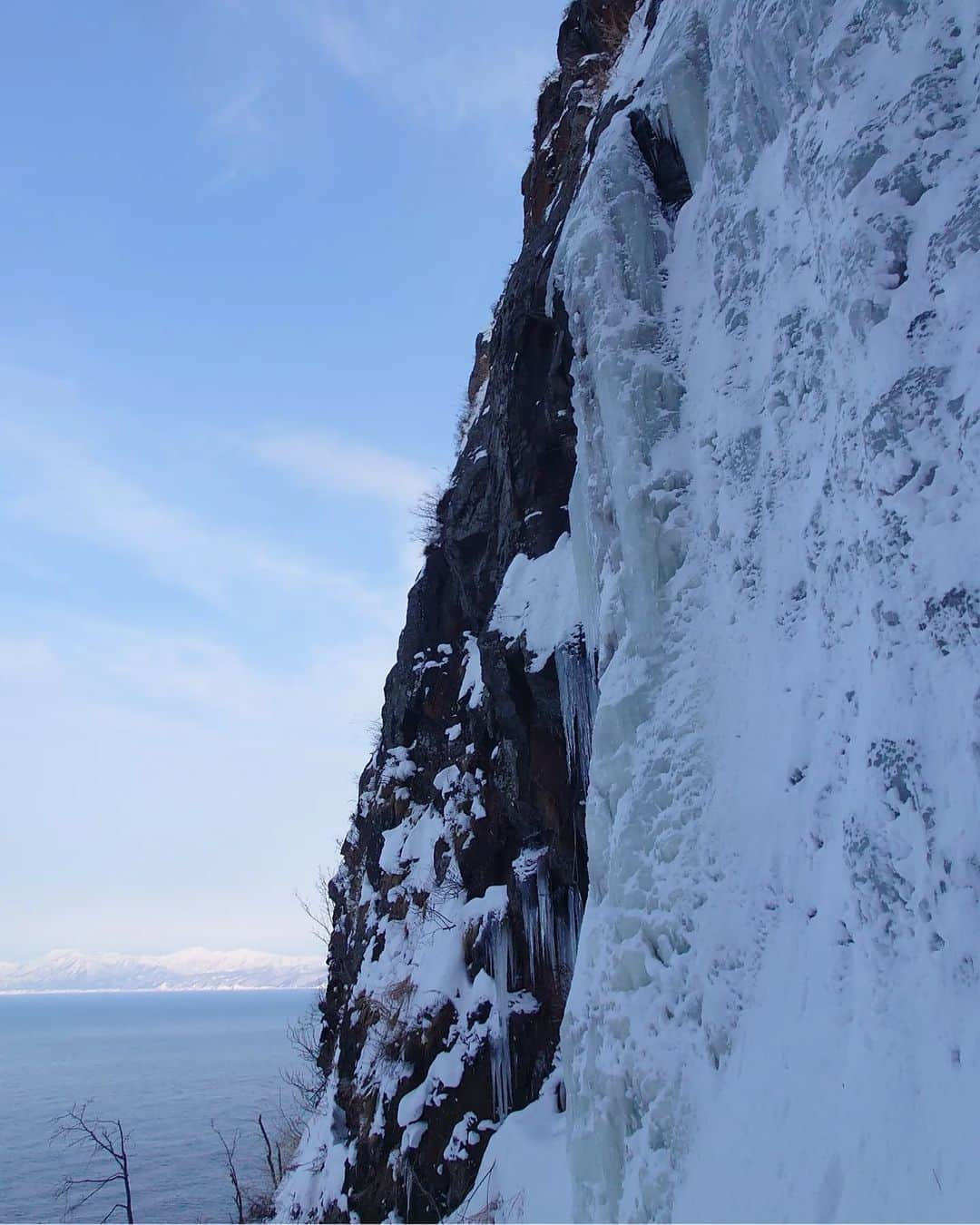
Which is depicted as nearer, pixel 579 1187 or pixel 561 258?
pixel 579 1187

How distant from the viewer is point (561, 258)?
805 centimetres

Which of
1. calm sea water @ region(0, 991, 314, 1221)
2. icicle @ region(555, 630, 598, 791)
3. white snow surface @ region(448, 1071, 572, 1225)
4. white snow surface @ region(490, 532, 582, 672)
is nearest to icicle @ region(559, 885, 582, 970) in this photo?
white snow surface @ region(448, 1071, 572, 1225)

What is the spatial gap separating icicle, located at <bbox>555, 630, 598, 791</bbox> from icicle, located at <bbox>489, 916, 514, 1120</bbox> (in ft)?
8.23

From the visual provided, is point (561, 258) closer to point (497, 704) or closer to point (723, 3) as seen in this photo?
point (723, 3)

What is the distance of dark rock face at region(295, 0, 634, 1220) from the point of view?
9.23 meters

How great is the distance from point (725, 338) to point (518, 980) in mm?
7310

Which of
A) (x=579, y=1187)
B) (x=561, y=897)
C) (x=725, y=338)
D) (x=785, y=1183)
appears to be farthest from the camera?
(x=561, y=897)

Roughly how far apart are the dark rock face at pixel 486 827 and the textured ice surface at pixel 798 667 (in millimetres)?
3181

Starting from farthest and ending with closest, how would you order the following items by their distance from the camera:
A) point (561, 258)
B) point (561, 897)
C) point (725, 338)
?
point (561, 897), point (561, 258), point (725, 338)

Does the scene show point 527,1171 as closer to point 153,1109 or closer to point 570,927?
point 570,927

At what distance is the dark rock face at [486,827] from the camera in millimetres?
9234

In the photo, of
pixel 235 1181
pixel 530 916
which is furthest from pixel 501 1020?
pixel 235 1181

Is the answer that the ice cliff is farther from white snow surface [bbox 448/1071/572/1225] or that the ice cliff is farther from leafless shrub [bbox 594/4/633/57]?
leafless shrub [bbox 594/4/633/57]

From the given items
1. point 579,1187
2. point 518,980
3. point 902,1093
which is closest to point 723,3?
point 902,1093
